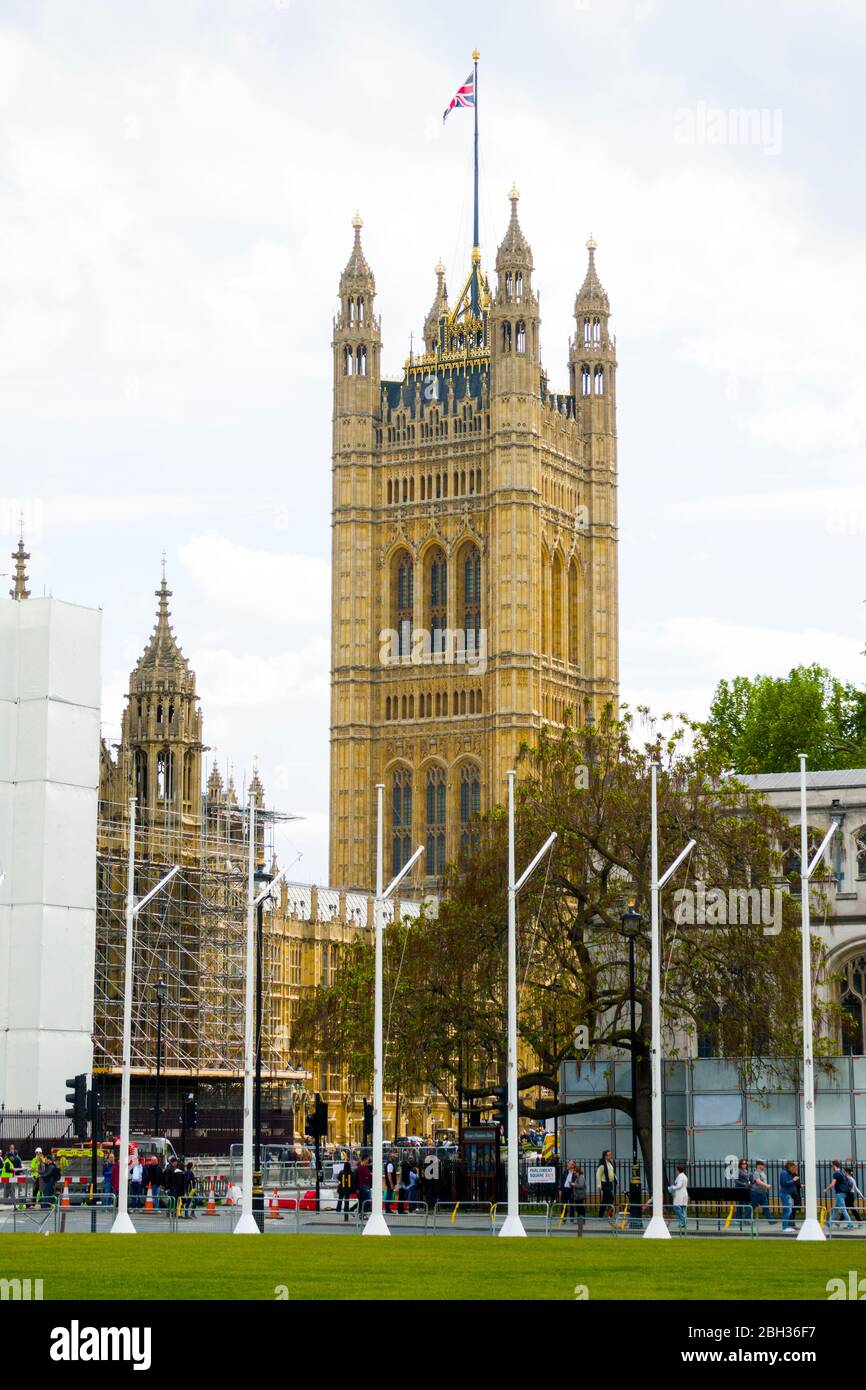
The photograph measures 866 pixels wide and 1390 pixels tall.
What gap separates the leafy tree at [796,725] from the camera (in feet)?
312

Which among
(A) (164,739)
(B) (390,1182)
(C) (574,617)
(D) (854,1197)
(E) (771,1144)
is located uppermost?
(C) (574,617)

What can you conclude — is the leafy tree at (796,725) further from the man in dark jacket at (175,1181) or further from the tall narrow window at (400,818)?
the man in dark jacket at (175,1181)

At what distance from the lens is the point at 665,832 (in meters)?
49.6

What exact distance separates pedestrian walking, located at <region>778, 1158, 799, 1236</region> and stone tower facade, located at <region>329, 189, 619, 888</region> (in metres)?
85.4

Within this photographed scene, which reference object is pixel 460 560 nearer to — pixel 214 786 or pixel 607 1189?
pixel 214 786

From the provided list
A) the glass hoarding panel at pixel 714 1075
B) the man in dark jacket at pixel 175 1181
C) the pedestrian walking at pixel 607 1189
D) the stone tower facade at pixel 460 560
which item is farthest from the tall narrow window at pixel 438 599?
the pedestrian walking at pixel 607 1189

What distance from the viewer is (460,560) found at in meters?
136

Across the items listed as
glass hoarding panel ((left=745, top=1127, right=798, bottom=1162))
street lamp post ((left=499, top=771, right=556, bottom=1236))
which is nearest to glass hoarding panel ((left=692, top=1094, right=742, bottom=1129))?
glass hoarding panel ((left=745, top=1127, right=798, bottom=1162))

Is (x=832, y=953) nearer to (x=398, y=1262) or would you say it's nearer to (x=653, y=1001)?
(x=653, y=1001)

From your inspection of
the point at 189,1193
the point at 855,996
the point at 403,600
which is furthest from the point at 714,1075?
the point at 403,600

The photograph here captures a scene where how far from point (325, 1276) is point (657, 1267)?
14.8 ft

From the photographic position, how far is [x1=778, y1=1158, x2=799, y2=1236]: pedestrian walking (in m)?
40.7

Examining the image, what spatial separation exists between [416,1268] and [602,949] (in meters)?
24.5

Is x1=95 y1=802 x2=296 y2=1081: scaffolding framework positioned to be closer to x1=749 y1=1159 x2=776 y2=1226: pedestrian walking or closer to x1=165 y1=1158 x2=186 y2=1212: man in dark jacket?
x1=165 y1=1158 x2=186 y2=1212: man in dark jacket
